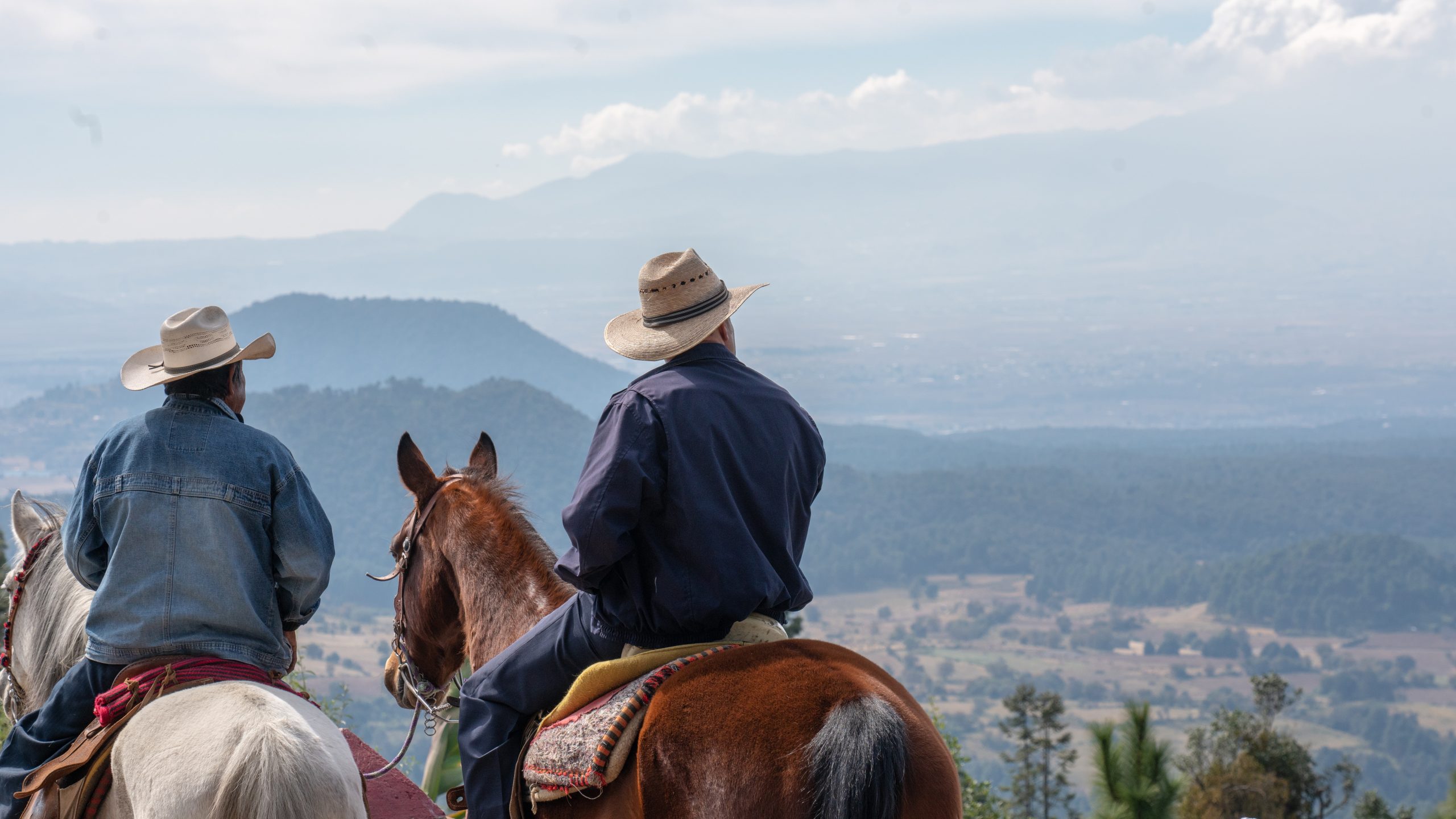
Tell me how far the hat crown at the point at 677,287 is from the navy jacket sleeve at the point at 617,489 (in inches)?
19.8

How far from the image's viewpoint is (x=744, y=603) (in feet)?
11.8

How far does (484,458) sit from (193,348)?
132 centimetres

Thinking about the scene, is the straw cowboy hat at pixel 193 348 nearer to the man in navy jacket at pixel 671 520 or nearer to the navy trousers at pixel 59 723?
the navy trousers at pixel 59 723

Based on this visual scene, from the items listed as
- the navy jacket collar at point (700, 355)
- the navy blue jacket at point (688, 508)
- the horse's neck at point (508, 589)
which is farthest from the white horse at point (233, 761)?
the navy jacket collar at point (700, 355)

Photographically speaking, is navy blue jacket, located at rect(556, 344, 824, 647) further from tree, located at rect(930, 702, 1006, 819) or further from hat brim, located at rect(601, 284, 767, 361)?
tree, located at rect(930, 702, 1006, 819)

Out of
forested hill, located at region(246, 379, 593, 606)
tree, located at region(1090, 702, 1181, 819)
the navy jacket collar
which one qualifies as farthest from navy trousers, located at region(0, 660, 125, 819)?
forested hill, located at region(246, 379, 593, 606)

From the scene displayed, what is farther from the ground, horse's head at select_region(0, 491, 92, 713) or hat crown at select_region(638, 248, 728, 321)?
hat crown at select_region(638, 248, 728, 321)

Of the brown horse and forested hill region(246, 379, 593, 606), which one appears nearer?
the brown horse

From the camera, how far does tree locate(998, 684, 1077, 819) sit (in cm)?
2952

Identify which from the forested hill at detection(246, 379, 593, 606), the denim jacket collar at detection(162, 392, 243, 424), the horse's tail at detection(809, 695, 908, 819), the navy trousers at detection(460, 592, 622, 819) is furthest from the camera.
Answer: the forested hill at detection(246, 379, 593, 606)

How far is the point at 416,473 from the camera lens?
198 inches

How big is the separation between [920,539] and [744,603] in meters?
200

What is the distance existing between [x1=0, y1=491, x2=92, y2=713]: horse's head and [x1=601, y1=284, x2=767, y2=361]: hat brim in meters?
2.75

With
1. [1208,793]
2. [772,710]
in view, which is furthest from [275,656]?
[1208,793]
